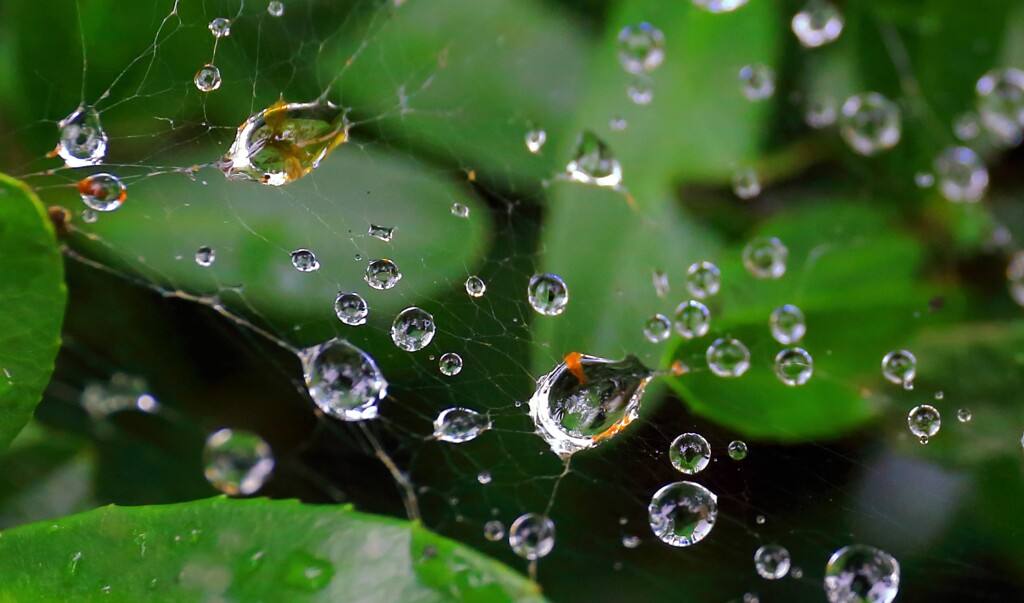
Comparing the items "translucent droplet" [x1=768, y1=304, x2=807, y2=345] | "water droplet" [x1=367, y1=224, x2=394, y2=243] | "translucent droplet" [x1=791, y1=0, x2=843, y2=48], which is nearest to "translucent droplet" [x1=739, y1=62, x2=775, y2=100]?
"translucent droplet" [x1=791, y1=0, x2=843, y2=48]

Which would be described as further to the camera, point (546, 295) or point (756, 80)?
point (756, 80)

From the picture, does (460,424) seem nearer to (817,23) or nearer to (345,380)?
(345,380)

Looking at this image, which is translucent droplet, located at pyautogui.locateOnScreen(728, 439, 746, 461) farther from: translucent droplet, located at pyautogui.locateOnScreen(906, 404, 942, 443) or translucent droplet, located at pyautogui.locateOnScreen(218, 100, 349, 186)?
translucent droplet, located at pyautogui.locateOnScreen(218, 100, 349, 186)

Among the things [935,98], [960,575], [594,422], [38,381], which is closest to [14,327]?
[38,381]

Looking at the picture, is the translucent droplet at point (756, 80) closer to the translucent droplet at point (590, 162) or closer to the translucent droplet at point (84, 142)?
the translucent droplet at point (590, 162)

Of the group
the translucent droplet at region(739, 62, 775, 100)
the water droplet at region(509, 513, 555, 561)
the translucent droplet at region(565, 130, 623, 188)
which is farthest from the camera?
the translucent droplet at region(739, 62, 775, 100)

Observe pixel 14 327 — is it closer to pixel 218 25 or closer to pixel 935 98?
pixel 218 25

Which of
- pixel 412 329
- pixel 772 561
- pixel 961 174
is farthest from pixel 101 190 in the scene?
pixel 961 174
